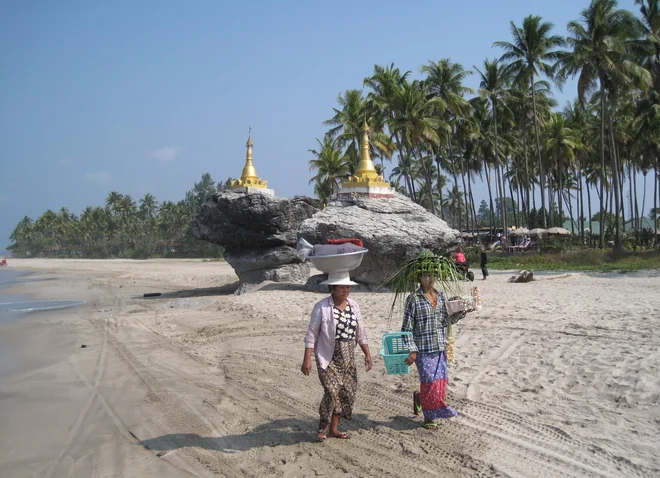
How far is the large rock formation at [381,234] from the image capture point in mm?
15680

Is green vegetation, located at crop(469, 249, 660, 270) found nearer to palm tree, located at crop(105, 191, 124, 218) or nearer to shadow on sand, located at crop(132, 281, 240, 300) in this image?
shadow on sand, located at crop(132, 281, 240, 300)

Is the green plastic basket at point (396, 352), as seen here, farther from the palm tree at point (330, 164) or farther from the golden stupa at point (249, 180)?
the palm tree at point (330, 164)

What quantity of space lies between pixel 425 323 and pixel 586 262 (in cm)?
2219

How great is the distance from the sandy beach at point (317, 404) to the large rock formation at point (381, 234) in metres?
4.58

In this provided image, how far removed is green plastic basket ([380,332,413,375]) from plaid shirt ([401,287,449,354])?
124 mm

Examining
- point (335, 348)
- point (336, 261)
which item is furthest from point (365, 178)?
point (335, 348)

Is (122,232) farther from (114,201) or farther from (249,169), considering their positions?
(249,169)

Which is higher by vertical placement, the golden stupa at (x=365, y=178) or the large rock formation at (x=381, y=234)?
the golden stupa at (x=365, y=178)

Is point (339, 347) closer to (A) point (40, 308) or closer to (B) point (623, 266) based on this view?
(A) point (40, 308)

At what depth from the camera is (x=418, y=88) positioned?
1515 inches

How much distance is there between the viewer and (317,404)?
6.16m

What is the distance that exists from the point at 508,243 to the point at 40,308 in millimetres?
31645

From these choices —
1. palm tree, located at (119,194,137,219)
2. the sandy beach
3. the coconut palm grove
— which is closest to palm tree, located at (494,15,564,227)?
the coconut palm grove

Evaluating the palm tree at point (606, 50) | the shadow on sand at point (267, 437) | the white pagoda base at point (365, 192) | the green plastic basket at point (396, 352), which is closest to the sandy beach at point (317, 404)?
the shadow on sand at point (267, 437)
